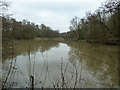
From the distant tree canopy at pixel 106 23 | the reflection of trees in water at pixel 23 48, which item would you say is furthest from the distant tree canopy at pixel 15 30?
the distant tree canopy at pixel 106 23

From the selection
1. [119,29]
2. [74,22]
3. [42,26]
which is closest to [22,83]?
[119,29]

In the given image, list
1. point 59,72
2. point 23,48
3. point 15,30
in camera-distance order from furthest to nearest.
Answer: point 23,48
point 59,72
point 15,30

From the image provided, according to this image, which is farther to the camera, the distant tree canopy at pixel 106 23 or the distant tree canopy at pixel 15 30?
the distant tree canopy at pixel 15 30

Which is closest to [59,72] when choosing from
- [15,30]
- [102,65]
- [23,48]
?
[15,30]

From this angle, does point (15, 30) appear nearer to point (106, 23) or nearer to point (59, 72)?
point (59, 72)

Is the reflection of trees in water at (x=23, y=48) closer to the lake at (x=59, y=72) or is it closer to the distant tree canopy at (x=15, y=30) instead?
the lake at (x=59, y=72)

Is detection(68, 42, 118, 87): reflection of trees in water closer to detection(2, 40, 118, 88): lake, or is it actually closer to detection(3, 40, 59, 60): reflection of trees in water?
detection(2, 40, 118, 88): lake

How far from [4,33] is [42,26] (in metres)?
54.5

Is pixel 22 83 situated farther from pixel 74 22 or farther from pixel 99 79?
pixel 74 22

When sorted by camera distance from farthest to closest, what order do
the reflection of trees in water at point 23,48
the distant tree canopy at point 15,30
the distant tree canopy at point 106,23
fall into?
the distant tree canopy at point 15,30
the reflection of trees in water at point 23,48
the distant tree canopy at point 106,23

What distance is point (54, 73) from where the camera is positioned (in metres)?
7.80

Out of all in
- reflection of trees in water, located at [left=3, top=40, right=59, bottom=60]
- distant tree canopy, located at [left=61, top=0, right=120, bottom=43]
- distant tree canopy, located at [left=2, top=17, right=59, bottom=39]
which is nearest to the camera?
distant tree canopy, located at [left=61, top=0, right=120, bottom=43]

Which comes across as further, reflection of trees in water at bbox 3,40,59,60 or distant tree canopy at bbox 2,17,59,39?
distant tree canopy at bbox 2,17,59,39

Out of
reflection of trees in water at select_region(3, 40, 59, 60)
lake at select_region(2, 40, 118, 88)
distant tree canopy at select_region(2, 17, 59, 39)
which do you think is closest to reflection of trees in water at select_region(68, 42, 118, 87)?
lake at select_region(2, 40, 118, 88)
